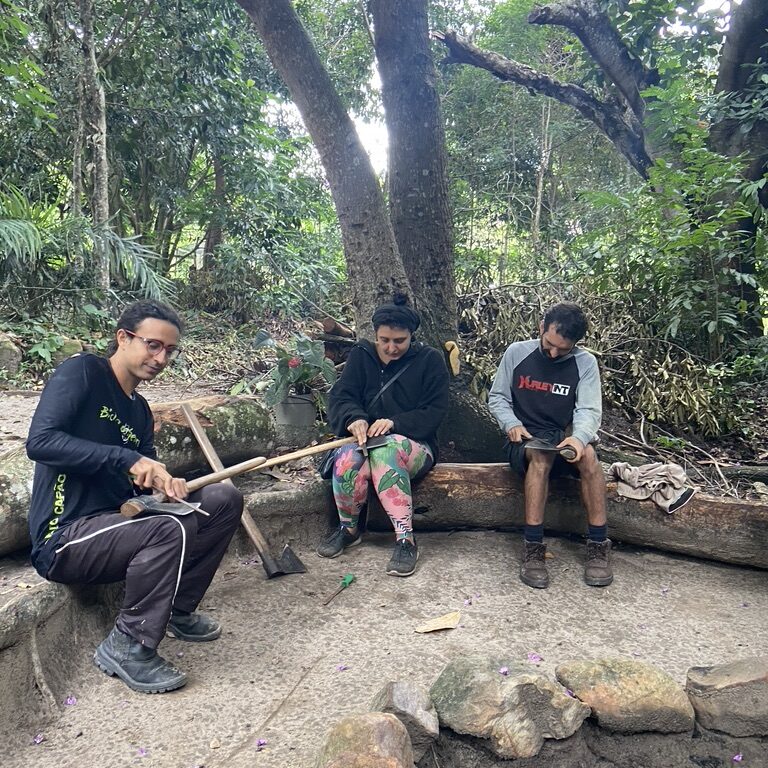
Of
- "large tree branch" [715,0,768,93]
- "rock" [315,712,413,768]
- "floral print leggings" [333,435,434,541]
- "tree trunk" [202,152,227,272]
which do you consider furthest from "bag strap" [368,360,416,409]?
"tree trunk" [202,152,227,272]

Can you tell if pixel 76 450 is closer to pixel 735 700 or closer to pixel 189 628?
pixel 189 628

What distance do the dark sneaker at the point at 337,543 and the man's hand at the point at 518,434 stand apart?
1063mm

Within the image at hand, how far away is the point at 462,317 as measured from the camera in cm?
577

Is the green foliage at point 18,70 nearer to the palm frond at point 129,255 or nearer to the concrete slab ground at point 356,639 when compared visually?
the palm frond at point 129,255

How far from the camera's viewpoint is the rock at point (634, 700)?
6.88 feet

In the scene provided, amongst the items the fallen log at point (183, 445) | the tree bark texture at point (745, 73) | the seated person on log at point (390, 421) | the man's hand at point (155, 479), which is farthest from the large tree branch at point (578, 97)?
the man's hand at point (155, 479)

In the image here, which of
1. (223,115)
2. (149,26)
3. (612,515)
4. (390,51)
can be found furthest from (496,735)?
(149,26)

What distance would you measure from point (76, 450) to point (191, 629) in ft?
3.19

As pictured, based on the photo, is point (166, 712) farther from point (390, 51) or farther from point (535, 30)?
point (535, 30)

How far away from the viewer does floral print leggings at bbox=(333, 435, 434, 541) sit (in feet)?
11.2

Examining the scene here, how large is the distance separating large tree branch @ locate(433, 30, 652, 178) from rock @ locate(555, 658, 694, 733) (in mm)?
5901

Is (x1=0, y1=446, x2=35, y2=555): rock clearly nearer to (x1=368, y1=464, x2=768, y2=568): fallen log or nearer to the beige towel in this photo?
(x1=368, y1=464, x2=768, y2=568): fallen log

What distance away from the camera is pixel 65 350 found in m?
6.54

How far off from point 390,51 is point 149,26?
5.25m
